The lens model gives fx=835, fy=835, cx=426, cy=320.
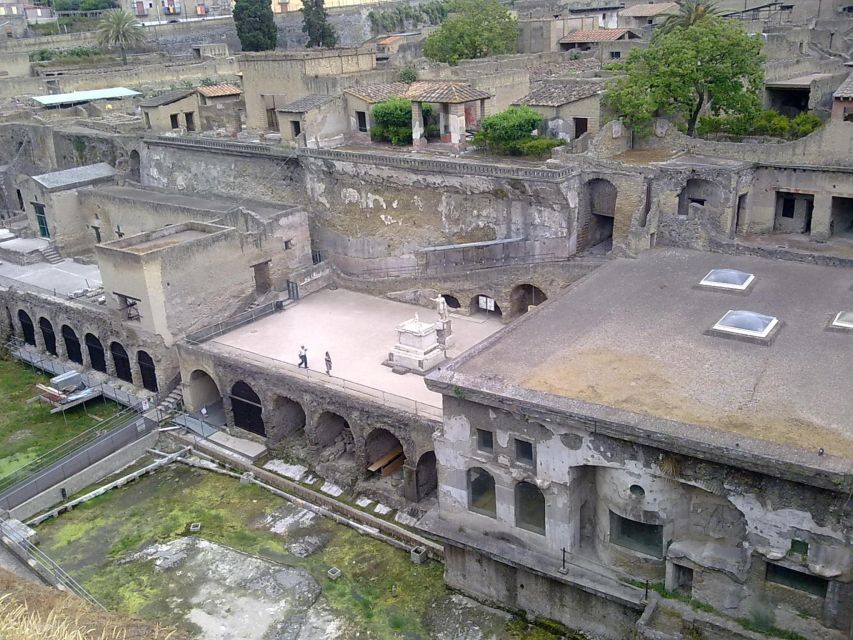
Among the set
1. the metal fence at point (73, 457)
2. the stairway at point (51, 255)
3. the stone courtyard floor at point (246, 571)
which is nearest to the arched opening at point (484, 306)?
the stone courtyard floor at point (246, 571)

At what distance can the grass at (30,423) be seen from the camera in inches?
1221

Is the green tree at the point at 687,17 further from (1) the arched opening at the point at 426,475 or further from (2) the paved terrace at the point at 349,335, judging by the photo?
(1) the arched opening at the point at 426,475

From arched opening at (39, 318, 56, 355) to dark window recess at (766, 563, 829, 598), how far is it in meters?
31.7

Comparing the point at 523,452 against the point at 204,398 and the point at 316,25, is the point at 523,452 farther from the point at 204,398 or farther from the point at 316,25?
the point at 316,25

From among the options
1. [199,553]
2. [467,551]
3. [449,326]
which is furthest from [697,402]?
[199,553]

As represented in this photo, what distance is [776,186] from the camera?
31.9 metres

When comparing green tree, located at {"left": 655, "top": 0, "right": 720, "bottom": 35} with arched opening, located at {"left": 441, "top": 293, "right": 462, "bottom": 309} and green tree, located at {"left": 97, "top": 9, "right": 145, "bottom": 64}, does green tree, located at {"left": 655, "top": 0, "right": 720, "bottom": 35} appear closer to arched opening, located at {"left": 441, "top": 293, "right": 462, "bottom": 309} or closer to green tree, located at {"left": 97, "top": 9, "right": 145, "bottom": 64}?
arched opening, located at {"left": 441, "top": 293, "right": 462, "bottom": 309}

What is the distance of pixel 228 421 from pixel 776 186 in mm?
22689

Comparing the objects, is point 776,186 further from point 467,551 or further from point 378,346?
point 467,551

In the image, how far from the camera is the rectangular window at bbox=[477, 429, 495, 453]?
20.8 meters

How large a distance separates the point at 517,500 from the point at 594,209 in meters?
16.5

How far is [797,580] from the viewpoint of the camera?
1756 centimetres

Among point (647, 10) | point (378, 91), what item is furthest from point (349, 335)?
point (647, 10)

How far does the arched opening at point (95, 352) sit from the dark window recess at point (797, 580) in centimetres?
2784
